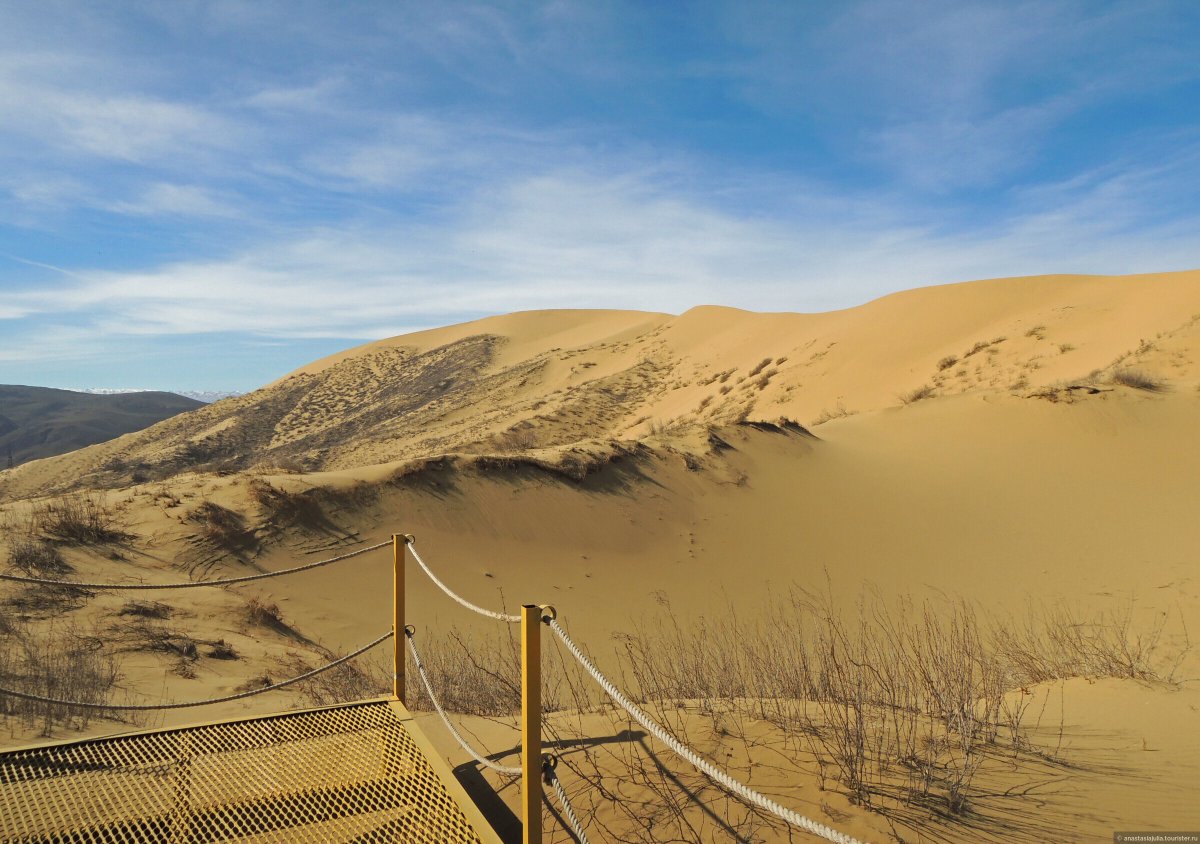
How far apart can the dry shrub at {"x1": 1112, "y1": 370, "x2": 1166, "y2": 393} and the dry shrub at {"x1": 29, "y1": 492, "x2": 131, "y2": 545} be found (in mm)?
21092

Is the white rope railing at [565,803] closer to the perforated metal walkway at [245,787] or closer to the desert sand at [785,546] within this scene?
the perforated metal walkway at [245,787]

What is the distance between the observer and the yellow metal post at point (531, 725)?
2.36 meters

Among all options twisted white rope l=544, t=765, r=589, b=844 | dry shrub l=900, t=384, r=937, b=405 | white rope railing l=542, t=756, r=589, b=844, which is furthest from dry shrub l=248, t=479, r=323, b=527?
dry shrub l=900, t=384, r=937, b=405

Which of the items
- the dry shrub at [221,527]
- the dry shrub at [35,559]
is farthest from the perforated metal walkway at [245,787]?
the dry shrub at [221,527]

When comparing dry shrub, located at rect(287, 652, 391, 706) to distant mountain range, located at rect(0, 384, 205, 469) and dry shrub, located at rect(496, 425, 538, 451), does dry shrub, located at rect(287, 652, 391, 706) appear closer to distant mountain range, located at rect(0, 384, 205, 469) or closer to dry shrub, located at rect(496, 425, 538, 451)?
dry shrub, located at rect(496, 425, 538, 451)

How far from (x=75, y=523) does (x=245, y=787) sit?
716cm

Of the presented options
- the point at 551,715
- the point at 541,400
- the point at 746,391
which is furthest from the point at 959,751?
the point at 541,400

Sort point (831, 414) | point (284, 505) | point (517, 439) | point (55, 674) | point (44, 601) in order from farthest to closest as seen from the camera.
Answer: point (831, 414), point (517, 439), point (284, 505), point (44, 601), point (55, 674)

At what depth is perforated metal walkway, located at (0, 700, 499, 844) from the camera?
2832mm

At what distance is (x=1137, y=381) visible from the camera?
59.9 feet

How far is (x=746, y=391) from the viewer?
28375 millimetres

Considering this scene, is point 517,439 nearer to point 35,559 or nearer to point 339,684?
point 35,559

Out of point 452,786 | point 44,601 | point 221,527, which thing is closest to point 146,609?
point 44,601

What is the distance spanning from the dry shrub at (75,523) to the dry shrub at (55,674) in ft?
8.25
